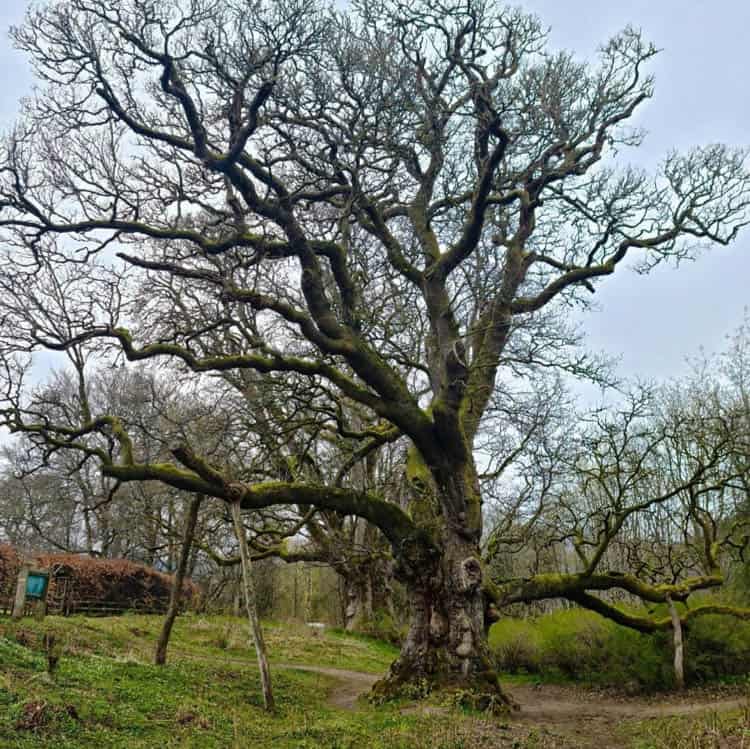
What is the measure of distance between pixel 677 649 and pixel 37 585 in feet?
41.0

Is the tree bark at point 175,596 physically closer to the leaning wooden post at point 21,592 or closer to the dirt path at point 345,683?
the dirt path at point 345,683

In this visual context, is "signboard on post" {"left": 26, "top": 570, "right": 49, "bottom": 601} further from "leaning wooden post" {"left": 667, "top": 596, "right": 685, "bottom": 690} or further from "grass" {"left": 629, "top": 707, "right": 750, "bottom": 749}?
"leaning wooden post" {"left": 667, "top": 596, "right": 685, "bottom": 690}

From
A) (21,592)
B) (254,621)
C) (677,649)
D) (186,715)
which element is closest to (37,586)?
(21,592)

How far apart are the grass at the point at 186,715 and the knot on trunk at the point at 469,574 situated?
79.9 inches

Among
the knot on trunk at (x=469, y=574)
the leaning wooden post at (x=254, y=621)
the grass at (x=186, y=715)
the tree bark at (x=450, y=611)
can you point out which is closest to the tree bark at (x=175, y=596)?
the grass at (x=186, y=715)

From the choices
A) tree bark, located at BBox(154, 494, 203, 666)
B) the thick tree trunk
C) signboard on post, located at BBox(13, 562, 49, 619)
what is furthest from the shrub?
signboard on post, located at BBox(13, 562, 49, 619)

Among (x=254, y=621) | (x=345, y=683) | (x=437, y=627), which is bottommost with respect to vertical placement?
(x=345, y=683)

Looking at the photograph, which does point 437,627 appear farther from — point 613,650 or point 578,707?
point 613,650

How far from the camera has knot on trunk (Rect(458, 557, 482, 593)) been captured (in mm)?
10719

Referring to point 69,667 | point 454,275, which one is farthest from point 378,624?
point 69,667

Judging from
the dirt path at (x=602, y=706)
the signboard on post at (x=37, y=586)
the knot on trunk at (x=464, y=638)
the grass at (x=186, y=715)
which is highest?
the signboard on post at (x=37, y=586)

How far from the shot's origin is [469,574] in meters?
10.8

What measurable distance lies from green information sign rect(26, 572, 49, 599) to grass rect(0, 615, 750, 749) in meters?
1.13

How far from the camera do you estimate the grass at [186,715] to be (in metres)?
6.16
